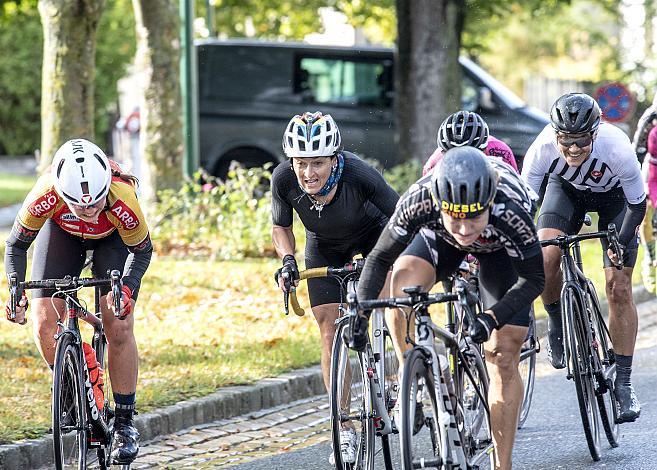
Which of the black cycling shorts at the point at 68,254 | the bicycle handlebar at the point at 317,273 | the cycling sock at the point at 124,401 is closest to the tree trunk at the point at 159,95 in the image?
the black cycling shorts at the point at 68,254

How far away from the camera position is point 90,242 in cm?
658

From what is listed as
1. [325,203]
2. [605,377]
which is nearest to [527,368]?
[605,377]

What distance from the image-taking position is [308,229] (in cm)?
676

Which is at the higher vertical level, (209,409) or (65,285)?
(65,285)

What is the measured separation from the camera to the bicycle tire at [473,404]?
562 cm

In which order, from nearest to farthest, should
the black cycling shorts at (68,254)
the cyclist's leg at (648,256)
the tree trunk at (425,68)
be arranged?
1. the black cycling shorts at (68,254)
2. the cyclist's leg at (648,256)
3. the tree trunk at (425,68)

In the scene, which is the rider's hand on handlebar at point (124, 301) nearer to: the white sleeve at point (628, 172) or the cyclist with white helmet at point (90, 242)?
the cyclist with white helmet at point (90, 242)

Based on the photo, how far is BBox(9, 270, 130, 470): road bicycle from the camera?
5863 mm

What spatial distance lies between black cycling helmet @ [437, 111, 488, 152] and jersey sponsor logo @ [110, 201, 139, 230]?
1.88 meters

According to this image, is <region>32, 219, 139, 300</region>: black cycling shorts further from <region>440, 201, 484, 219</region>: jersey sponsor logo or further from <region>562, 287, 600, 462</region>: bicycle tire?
<region>562, 287, 600, 462</region>: bicycle tire

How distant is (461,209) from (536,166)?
2.36m

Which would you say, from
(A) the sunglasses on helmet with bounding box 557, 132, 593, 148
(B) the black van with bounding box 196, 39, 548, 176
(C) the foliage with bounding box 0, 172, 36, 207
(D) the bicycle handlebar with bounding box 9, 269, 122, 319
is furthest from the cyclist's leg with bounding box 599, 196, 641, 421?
(C) the foliage with bounding box 0, 172, 36, 207

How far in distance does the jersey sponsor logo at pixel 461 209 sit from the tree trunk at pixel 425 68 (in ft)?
39.7

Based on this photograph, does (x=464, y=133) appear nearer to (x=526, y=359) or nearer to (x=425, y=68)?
(x=526, y=359)
